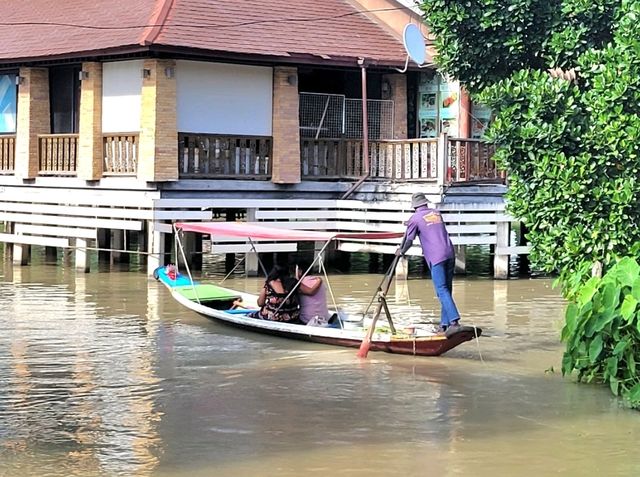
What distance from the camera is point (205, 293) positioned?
1659 centimetres

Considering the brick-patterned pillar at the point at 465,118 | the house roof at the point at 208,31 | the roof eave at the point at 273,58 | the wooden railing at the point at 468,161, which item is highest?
the house roof at the point at 208,31

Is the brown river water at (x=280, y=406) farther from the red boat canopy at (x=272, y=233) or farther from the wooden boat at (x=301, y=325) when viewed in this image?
the red boat canopy at (x=272, y=233)

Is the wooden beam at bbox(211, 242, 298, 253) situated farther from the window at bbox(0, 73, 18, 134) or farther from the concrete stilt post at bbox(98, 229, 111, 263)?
the window at bbox(0, 73, 18, 134)

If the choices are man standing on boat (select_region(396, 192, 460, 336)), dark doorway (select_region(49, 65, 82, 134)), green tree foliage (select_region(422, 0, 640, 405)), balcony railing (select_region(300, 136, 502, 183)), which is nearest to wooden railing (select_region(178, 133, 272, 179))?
balcony railing (select_region(300, 136, 502, 183))

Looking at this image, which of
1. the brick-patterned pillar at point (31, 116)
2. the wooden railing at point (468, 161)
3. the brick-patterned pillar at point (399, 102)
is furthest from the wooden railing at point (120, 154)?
the wooden railing at point (468, 161)

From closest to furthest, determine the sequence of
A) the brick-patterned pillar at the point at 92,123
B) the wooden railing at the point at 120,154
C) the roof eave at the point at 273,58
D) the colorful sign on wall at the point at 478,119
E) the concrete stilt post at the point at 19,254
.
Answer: the roof eave at the point at 273,58 → the wooden railing at the point at 120,154 → the brick-patterned pillar at the point at 92,123 → the concrete stilt post at the point at 19,254 → the colorful sign on wall at the point at 478,119

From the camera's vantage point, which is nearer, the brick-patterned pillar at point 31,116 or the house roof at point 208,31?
the house roof at point 208,31

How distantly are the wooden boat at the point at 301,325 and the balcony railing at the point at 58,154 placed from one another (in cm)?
671

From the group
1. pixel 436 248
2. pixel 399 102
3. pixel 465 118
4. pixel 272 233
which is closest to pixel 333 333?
pixel 436 248

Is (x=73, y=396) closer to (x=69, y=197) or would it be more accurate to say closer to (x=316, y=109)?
(x=69, y=197)

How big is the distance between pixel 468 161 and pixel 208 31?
573cm

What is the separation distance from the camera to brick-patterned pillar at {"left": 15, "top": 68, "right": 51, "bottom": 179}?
24.5m

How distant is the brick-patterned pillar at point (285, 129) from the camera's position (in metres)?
23.2

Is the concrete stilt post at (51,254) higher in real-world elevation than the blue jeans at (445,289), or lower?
higher
